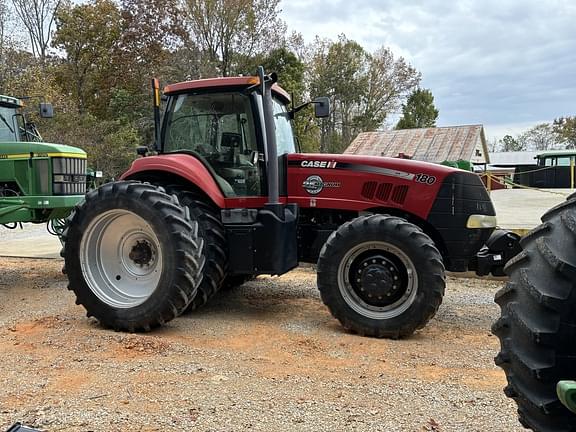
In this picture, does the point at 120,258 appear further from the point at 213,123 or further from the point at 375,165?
the point at 375,165

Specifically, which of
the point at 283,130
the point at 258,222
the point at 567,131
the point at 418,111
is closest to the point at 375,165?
the point at 283,130

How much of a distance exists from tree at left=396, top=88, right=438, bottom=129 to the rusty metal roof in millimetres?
12364

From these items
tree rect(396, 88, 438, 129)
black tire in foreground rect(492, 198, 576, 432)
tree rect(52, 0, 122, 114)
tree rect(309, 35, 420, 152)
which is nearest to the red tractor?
black tire in foreground rect(492, 198, 576, 432)

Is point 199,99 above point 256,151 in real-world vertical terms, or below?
above

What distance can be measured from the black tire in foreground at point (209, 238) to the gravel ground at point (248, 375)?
14.1 inches

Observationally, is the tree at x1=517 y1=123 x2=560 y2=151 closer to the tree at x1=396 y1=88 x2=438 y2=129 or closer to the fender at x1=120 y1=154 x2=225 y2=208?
the tree at x1=396 y1=88 x2=438 y2=129

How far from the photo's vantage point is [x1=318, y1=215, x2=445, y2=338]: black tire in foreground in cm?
450

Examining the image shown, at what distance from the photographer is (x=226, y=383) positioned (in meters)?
3.50

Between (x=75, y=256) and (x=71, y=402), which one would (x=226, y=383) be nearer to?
(x=71, y=402)

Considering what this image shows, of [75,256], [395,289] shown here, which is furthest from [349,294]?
[75,256]

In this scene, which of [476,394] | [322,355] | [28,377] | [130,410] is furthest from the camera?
[322,355]

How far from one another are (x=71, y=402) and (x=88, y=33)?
92.3 feet

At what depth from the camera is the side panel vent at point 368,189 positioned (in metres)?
5.13

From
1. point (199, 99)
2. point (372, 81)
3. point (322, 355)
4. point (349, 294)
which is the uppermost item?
point (372, 81)
